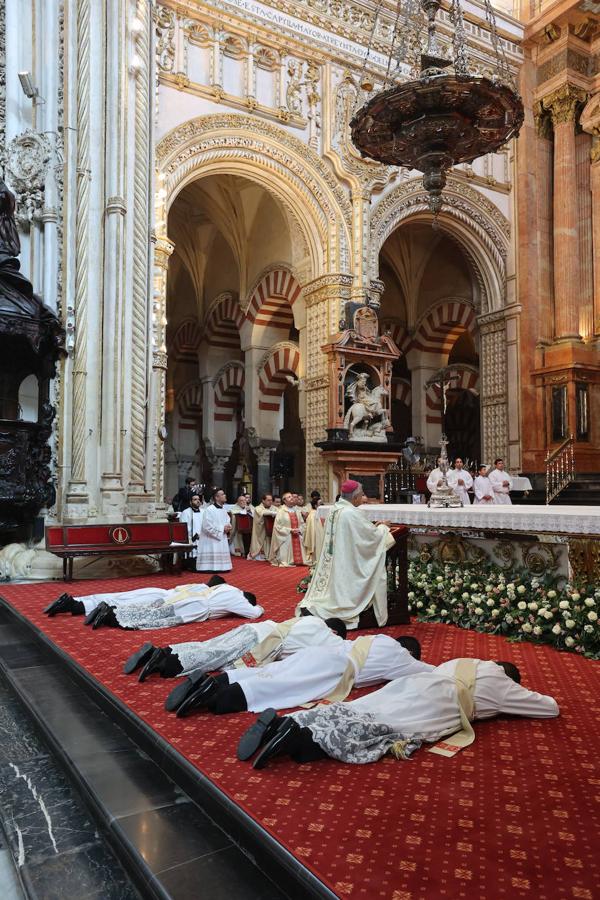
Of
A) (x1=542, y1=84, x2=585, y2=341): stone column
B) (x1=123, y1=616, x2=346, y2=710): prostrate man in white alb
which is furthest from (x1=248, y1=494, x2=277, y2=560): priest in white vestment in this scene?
(x1=542, y1=84, x2=585, y2=341): stone column

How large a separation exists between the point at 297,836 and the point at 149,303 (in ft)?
24.9

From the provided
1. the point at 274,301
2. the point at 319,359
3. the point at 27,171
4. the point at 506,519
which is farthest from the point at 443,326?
the point at 506,519

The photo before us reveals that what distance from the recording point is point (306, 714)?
2.80 metres

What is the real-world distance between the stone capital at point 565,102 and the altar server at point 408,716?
521 inches

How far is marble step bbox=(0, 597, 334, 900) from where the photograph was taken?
6.30 ft

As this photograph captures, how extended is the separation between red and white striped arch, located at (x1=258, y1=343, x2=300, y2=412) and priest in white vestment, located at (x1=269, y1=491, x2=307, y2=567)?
4621mm

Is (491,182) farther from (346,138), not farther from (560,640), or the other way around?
(560,640)

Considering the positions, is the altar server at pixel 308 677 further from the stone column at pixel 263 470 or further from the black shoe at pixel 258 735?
the stone column at pixel 263 470

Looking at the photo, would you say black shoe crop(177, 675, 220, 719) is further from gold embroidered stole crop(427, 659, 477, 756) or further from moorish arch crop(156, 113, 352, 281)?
moorish arch crop(156, 113, 352, 281)

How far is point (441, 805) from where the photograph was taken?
2287mm

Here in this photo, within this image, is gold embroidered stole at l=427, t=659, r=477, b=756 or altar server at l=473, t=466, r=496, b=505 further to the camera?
altar server at l=473, t=466, r=496, b=505

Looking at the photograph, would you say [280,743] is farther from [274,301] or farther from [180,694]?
[274,301]

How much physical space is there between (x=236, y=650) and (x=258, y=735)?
129 centimetres

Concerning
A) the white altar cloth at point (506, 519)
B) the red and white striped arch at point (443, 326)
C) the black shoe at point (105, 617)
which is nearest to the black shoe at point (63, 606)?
the black shoe at point (105, 617)
